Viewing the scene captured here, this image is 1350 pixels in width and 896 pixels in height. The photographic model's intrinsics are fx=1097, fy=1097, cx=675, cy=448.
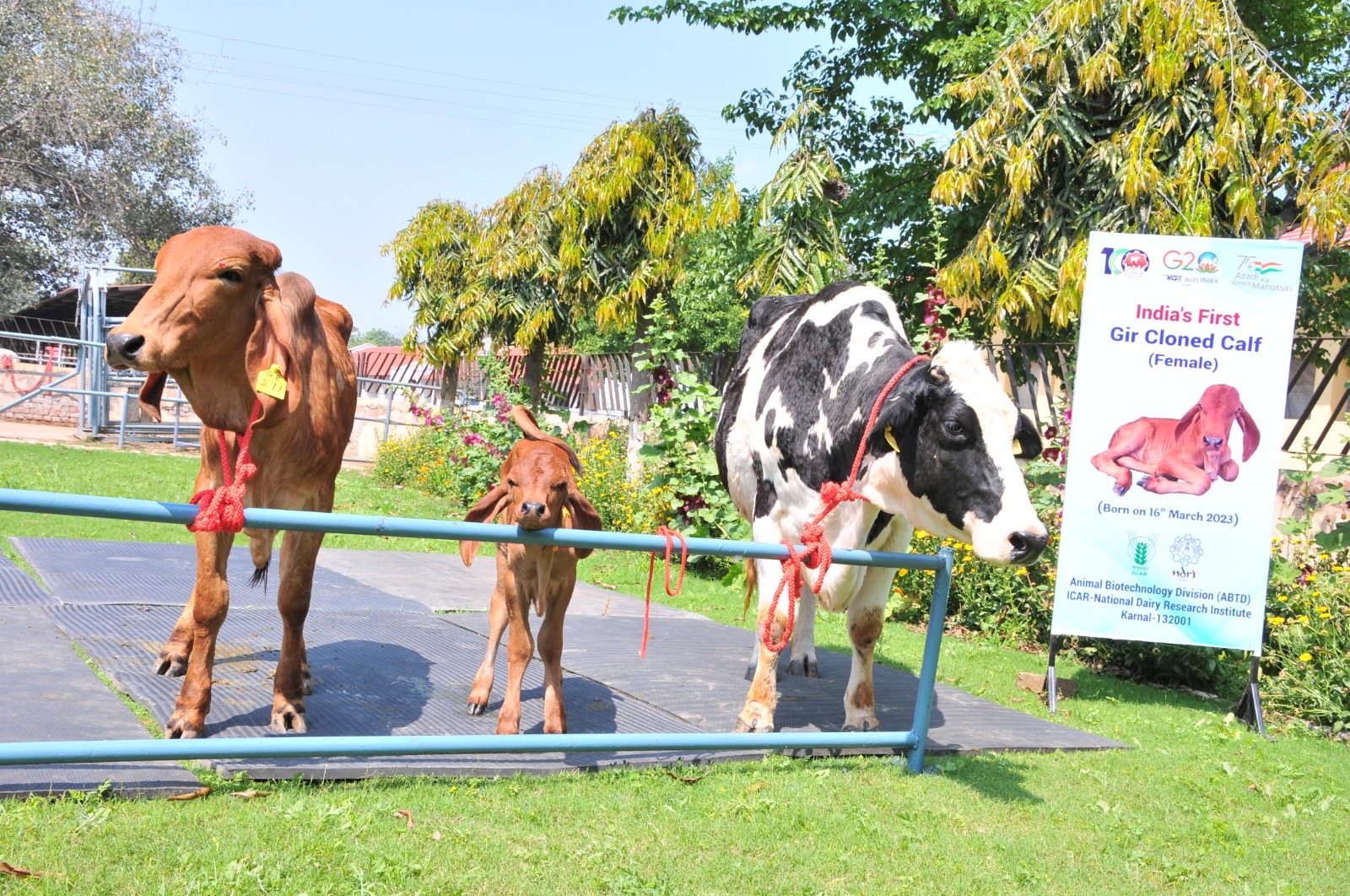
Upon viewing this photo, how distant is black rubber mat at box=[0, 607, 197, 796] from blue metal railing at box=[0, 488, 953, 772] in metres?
0.24

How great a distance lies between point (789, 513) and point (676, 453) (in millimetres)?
5284

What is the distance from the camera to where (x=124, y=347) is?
3096 millimetres

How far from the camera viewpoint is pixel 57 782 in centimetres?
311

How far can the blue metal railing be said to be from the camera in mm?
2742

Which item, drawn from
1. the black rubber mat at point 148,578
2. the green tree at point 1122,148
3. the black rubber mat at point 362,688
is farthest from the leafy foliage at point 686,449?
the black rubber mat at point 362,688

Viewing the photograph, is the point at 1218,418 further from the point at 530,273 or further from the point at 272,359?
the point at 530,273

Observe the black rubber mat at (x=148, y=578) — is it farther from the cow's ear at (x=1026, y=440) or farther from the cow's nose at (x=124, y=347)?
the cow's ear at (x=1026, y=440)

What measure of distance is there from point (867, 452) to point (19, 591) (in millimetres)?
4454

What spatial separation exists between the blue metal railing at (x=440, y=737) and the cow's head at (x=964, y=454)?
0.98 ft

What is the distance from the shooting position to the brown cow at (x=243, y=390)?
131 inches

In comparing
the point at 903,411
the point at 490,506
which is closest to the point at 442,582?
the point at 490,506

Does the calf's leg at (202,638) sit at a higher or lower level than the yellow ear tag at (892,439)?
lower

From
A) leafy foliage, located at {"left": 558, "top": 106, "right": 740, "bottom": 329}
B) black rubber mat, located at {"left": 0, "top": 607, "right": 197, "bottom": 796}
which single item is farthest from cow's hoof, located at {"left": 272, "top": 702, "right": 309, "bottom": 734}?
leafy foliage, located at {"left": 558, "top": 106, "right": 740, "bottom": 329}

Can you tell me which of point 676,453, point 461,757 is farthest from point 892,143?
point 461,757
